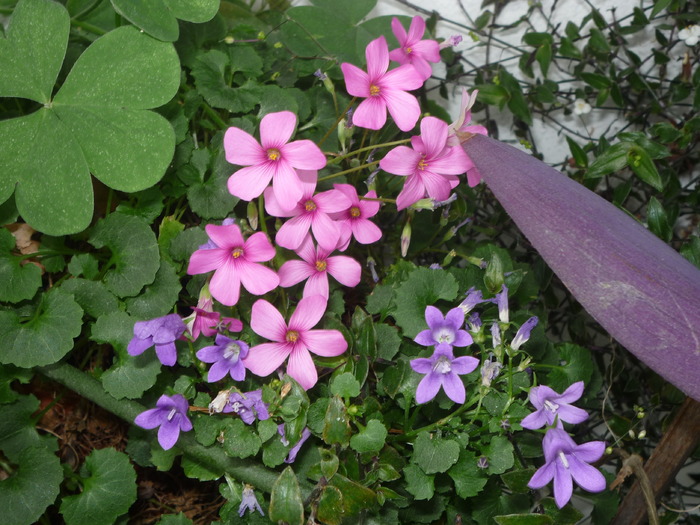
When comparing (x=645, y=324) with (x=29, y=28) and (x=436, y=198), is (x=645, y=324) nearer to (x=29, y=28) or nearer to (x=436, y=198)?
(x=436, y=198)

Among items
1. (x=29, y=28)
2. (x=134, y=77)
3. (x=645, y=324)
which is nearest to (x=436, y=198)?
(x=645, y=324)

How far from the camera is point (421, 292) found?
0.89m

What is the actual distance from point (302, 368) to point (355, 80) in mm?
362

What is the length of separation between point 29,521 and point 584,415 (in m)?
0.71

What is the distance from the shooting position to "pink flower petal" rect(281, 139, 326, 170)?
781 mm

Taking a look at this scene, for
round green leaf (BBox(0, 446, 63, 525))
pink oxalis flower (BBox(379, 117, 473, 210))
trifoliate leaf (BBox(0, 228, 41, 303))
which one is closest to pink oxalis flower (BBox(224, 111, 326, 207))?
pink oxalis flower (BBox(379, 117, 473, 210))

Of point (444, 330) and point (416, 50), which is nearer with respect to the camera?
point (444, 330)

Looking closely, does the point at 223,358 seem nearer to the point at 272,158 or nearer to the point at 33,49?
the point at 272,158

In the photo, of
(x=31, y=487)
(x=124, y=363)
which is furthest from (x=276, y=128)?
(x=31, y=487)

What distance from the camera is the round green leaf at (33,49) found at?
0.90 m

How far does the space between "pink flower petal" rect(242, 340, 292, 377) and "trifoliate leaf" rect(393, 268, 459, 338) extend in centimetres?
17

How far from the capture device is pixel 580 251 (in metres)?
0.71

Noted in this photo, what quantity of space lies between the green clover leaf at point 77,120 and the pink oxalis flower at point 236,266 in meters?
Result: 0.15

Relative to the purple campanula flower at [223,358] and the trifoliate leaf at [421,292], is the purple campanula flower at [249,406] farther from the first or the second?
the trifoliate leaf at [421,292]
